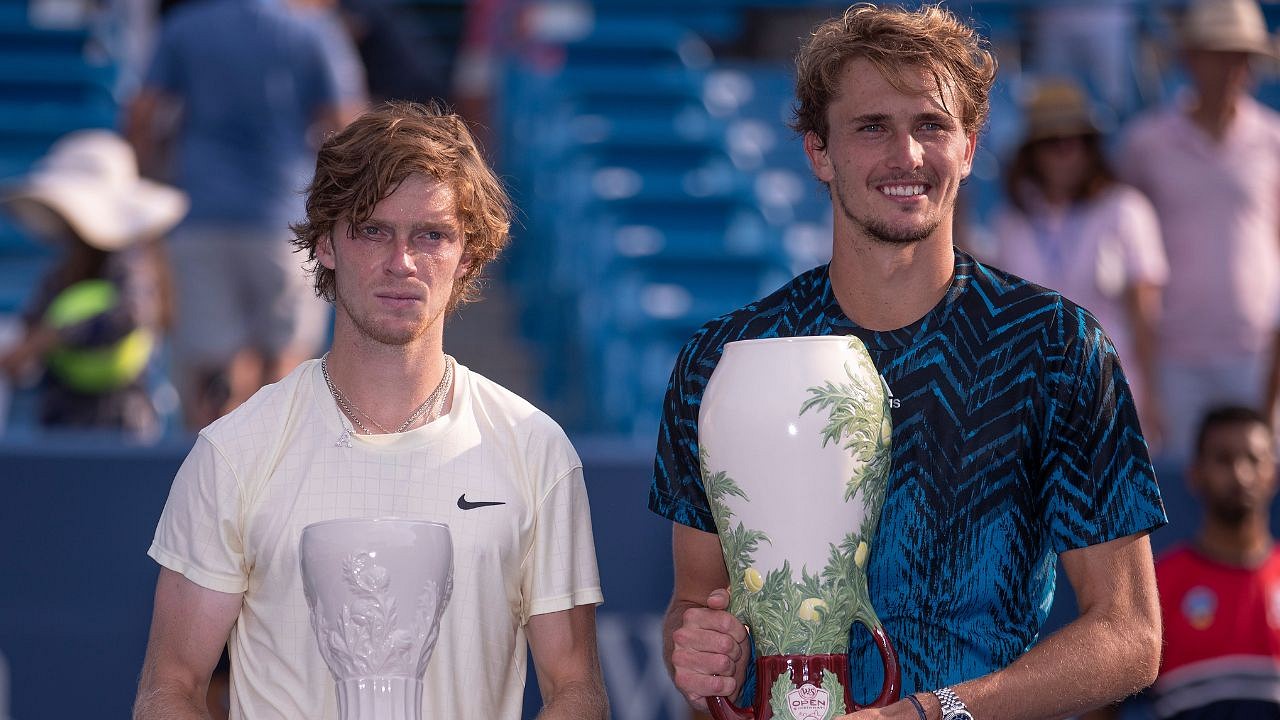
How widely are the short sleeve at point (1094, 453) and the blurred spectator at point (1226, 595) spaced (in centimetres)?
274

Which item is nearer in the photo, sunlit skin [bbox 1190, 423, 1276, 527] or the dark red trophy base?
the dark red trophy base

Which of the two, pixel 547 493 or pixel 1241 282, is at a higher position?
pixel 1241 282

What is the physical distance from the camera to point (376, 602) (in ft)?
8.38

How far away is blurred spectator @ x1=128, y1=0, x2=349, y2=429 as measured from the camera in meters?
6.53

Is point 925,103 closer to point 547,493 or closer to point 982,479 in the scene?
point 982,479

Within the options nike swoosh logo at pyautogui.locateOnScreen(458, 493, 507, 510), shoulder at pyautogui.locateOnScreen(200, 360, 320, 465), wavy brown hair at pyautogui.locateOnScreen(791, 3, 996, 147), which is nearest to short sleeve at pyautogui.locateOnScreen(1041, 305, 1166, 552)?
wavy brown hair at pyautogui.locateOnScreen(791, 3, 996, 147)

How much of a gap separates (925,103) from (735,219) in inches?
223

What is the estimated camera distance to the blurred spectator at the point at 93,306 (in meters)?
6.10

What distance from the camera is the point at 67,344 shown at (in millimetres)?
6074

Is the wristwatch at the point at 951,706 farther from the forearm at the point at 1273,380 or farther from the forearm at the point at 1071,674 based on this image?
the forearm at the point at 1273,380

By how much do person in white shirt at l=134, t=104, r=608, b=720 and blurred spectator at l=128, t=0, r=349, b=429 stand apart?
358cm

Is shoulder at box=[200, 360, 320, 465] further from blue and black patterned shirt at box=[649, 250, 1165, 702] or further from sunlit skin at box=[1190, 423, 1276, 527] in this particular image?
sunlit skin at box=[1190, 423, 1276, 527]

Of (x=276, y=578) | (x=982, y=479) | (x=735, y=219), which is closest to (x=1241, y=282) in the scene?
(x=735, y=219)

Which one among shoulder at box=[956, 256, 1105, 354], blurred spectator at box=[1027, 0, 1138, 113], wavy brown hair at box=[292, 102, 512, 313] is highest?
blurred spectator at box=[1027, 0, 1138, 113]
